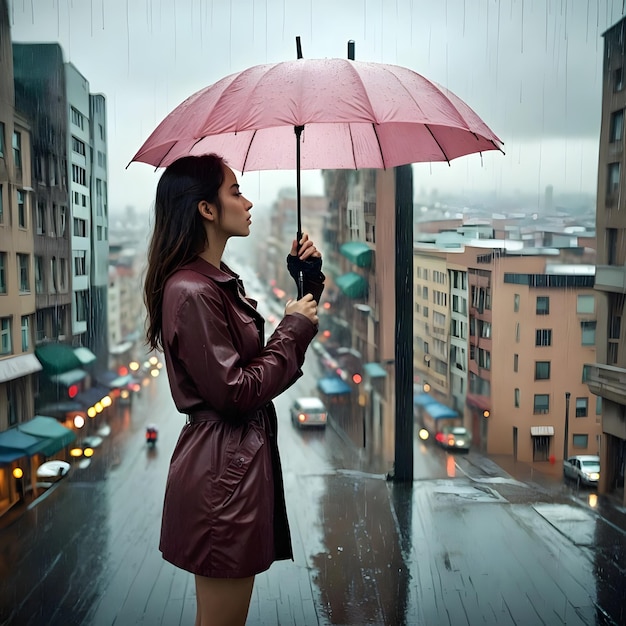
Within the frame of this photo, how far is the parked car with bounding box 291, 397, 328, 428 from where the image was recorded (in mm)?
4039

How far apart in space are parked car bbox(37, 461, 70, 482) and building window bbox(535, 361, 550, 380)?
2237 mm

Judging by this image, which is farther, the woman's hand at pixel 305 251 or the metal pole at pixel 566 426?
the metal pole at pixel 566 426

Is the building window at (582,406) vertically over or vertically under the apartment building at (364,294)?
under

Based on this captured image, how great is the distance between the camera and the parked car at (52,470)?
11.7ft

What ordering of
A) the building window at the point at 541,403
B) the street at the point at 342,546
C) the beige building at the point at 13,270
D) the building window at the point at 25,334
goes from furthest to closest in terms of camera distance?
1. the building window at the point at 541,403
2. the building window at the point at 25,334
3. the beige building at the point at 13,270
4. the street at the point at 342,546

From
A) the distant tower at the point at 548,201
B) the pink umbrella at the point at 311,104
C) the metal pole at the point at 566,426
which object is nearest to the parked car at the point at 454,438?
the metal pole at the point at 566,426

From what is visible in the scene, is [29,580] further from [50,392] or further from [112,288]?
[112,288]

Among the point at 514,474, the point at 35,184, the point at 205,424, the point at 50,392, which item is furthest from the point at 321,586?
the point at 35,184

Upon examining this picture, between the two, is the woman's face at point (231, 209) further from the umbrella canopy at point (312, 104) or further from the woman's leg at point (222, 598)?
the woman's leg at point (222, 598)

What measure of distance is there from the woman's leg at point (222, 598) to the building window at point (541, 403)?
2308 mm

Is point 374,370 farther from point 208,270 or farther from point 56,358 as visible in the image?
point 208,270

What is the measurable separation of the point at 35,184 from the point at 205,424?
6.83ft

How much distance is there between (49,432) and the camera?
11.9 feet

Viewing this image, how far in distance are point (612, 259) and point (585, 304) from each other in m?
0.24
